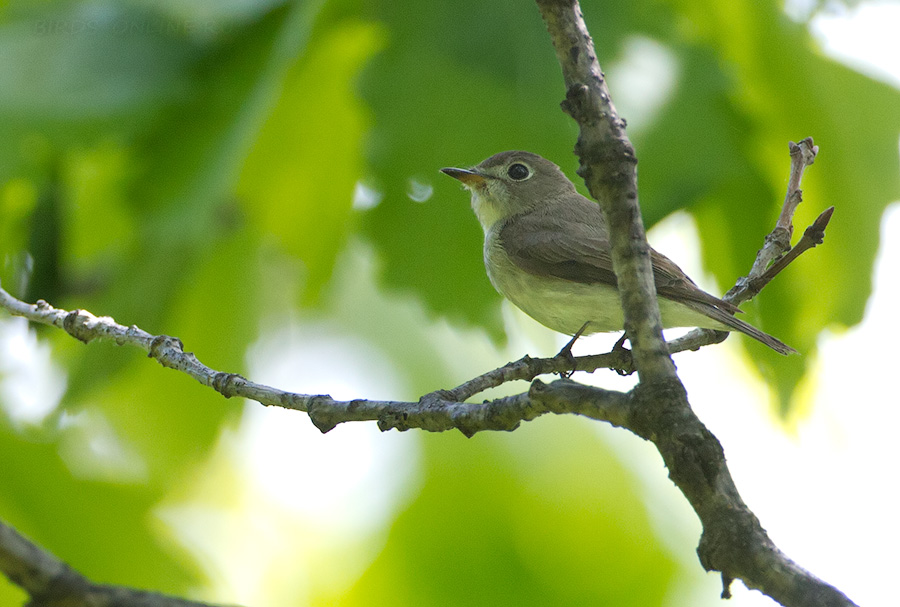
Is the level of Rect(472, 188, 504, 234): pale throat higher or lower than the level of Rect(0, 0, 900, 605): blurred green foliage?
higher

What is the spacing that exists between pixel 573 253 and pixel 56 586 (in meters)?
3.11

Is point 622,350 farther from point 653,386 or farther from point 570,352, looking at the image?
point 653,386

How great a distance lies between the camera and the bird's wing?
A: 3.49 m

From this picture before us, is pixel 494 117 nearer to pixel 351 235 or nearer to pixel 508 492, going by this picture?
pixel 351 235

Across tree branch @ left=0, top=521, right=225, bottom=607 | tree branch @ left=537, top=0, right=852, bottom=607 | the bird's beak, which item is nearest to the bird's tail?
the bird's beak

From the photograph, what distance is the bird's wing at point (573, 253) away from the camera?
11.4 feet

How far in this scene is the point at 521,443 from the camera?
522cm

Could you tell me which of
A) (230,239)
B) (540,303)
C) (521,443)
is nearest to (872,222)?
(540,303)

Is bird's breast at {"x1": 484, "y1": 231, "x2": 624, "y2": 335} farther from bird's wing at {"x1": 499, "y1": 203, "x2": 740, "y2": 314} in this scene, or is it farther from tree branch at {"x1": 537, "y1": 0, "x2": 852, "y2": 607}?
tree branch at {"x1": 537, "y1": 0, "x2": 852, "y2": 607}

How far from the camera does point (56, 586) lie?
42.2 inches

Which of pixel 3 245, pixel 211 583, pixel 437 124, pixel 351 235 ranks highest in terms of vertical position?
pixel 437 124

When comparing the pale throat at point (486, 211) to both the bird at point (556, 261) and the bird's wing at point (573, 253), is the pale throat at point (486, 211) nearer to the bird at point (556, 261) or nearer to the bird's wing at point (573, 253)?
the bird at point (556, 261)

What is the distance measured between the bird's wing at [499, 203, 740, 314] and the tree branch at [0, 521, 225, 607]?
2518 millimetres

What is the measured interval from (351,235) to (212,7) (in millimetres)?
1187
